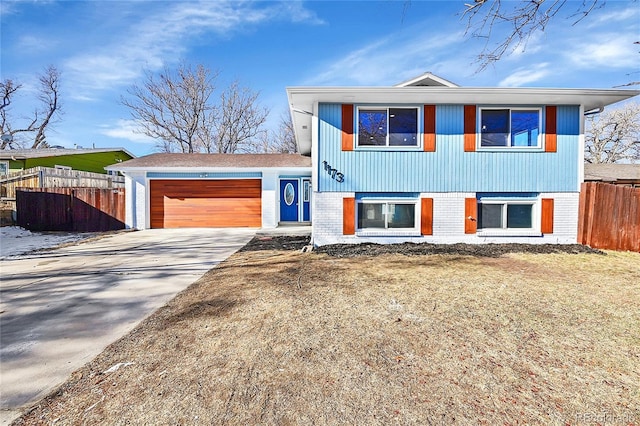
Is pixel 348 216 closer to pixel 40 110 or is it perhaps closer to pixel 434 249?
pixel 434 249

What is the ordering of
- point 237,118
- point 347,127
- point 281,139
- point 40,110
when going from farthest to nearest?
point 281,139, point 40,110, point 237,118, point 347,127

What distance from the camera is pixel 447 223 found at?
296 inches

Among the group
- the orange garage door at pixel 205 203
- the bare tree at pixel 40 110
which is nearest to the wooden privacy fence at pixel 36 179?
the orange garage door at pixel 205 203

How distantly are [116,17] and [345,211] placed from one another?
836 cm

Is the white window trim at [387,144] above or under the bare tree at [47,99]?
under

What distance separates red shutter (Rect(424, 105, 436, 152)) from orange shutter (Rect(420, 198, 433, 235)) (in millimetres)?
1321

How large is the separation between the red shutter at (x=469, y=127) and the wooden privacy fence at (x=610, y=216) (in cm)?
309

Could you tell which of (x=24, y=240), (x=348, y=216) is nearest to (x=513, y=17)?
(x=348, y=216)

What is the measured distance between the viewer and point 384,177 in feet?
24.1

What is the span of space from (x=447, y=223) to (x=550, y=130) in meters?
3.44

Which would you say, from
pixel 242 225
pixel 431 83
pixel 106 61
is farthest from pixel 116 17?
pixel 431 83

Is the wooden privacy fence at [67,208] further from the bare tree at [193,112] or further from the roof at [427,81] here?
the bare tree at [193,112]

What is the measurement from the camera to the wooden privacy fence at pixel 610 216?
6930mm

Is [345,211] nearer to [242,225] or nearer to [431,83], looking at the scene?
[431,83]
